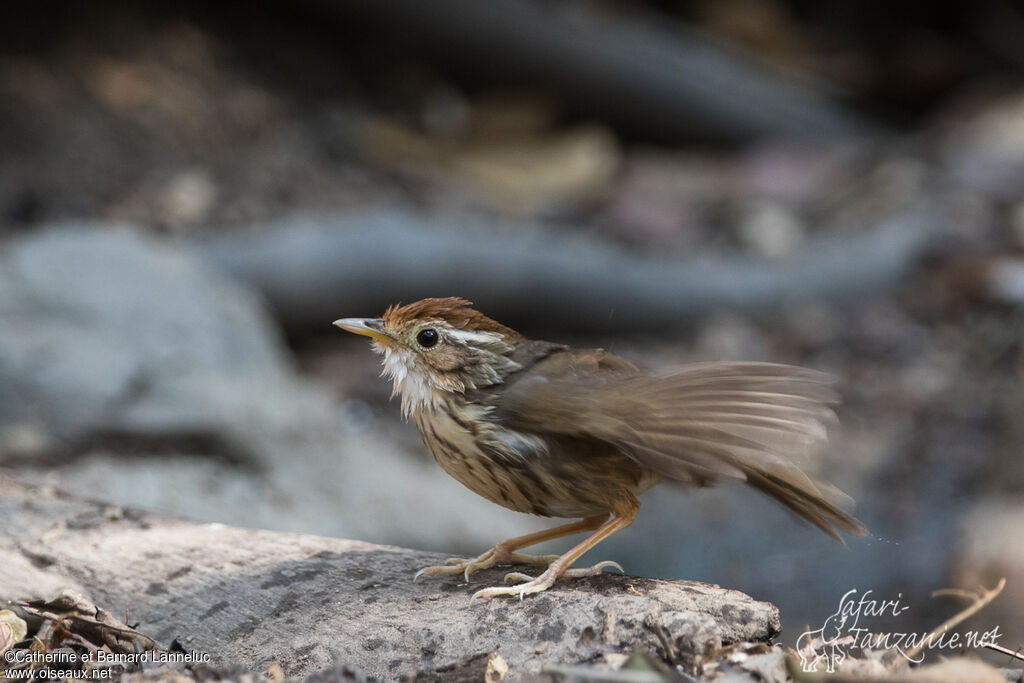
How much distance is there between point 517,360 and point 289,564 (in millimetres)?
953

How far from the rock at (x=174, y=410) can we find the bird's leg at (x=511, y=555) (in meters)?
1.71

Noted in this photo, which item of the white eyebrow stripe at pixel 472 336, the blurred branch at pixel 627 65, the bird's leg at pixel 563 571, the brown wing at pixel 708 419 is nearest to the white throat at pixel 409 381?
the white eyebrow stripe at pixel 472 336

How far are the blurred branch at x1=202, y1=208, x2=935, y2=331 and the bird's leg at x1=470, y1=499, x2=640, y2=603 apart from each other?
15.5 ft

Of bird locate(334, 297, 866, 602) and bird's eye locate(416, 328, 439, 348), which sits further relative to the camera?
bird's eye locate(416, 328, 439, 348)

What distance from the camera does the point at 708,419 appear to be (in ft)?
9.23

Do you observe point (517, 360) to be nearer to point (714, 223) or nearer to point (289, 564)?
point (289, 564)

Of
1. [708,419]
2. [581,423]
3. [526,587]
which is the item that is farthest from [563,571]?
[708,419]

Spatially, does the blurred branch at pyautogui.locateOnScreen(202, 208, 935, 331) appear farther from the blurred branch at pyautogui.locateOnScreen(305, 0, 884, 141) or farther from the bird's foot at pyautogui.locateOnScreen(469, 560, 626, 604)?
the bird's foot at pyautogui.locateOnScreen(469, 560, 626, 604)

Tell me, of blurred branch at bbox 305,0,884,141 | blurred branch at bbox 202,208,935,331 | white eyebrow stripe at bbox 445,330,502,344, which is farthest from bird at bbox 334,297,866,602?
blurred branch at bbox 305,0,884,141

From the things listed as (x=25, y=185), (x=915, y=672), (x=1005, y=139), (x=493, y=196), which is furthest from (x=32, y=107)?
(x=1005, y=139)

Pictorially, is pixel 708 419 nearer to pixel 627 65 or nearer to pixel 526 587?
pixel 526 587

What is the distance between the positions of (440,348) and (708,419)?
847 millimetres

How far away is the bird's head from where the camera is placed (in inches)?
126

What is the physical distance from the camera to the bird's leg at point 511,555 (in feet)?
10.6
